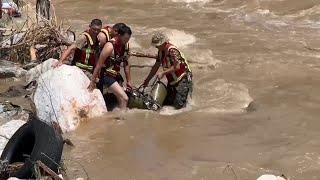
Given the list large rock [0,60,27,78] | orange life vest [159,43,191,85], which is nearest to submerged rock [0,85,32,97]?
large rock [0,60,27,78]

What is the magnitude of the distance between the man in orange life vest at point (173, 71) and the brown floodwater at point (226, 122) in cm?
28

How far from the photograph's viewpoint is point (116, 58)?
→ 870 centimetres

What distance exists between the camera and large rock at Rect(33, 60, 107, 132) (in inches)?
318

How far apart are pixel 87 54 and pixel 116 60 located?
1.54ft

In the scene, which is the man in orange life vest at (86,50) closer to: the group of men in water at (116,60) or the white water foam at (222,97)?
the group of men in water at (116,60)

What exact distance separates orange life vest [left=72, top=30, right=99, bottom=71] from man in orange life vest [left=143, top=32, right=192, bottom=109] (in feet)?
2.76

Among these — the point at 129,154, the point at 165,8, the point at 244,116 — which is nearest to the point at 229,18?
the point at 165,8

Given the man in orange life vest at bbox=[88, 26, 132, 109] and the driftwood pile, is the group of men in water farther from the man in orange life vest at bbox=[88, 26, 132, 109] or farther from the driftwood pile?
the driftwood pile

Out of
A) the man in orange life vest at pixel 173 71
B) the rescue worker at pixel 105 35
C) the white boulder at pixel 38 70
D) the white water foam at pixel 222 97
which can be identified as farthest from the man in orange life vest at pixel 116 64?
the white boulder at pixel 38 70

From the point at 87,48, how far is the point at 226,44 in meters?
5.73

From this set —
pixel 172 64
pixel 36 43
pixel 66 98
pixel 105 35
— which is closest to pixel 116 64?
pixel 105 35

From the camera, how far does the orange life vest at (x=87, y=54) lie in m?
8.74

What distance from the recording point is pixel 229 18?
17938 millimetres

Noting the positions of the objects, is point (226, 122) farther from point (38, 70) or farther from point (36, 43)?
point (36, 43)
